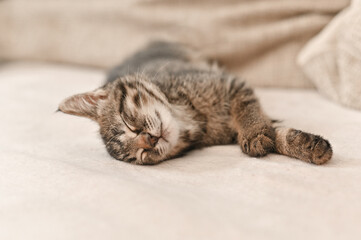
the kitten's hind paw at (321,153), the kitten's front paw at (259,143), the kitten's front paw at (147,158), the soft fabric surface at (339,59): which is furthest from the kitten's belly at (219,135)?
the soft fabric surface at (339,59)

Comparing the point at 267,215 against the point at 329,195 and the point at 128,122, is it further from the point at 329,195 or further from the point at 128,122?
the point at 128,122

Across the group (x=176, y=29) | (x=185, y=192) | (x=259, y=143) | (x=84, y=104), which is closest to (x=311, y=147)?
(x=259, y=143)

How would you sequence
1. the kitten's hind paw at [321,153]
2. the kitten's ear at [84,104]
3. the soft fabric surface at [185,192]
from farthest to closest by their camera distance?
the kitten's ear at [84,104]
the kitten's hind paw at [321,153]
the soft fabric surface at [185,192]

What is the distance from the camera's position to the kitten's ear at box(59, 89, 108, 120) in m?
1.46

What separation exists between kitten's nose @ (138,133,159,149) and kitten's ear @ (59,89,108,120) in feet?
0.99

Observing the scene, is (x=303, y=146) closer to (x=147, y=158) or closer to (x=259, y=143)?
(x=259, y=143)

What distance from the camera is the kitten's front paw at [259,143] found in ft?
4.23

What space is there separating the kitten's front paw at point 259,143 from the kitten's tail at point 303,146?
24 mm

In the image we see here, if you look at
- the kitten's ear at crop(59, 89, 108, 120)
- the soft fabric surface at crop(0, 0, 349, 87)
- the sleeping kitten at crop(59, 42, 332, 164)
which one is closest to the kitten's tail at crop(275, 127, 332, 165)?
the sleeping kitten at crop(59, 42, 332, 164)

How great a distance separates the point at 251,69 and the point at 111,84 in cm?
101

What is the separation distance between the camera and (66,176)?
1.16m

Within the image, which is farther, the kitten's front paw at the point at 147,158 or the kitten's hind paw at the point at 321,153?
the kitten's front paw at the point at 147,158

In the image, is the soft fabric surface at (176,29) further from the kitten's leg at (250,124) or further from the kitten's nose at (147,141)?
the kitten's nose at (147,141)

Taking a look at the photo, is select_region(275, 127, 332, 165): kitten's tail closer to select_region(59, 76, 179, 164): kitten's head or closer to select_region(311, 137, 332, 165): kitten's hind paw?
select_region(311, 137, 332, 165): kitten's hind paw
